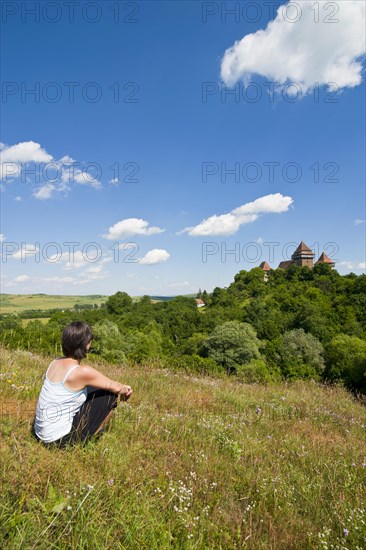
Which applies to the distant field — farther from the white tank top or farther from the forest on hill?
the white tank top

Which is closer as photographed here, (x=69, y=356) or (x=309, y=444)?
(x=69, y=356)

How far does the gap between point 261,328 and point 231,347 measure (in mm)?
17259

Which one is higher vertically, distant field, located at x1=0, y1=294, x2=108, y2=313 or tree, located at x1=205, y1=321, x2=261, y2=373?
distant field, located at x1=0, y1=294, x2=108, y2=313

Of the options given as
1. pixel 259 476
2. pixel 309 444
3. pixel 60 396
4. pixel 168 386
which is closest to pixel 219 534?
pixel 259 476

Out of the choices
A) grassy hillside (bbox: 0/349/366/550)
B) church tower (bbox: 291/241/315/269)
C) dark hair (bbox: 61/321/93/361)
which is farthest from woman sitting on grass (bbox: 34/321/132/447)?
church tower (bbox: 291/241/315/269)

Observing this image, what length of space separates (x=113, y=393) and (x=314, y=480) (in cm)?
241

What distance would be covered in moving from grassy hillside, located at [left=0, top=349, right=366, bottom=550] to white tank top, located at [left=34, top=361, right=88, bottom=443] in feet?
0.49

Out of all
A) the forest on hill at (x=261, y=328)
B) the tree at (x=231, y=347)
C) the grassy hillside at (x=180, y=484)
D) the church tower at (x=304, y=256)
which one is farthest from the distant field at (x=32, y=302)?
the grassy hillside at (x=180, y=484)

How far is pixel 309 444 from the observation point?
4.43 meters

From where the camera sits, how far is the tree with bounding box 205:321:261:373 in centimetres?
4275

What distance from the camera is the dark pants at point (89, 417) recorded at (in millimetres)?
3057

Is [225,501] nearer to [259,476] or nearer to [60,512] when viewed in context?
[259,476]

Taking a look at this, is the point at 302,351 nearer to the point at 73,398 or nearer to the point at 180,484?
the point at 180,484

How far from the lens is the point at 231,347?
4391 cm
